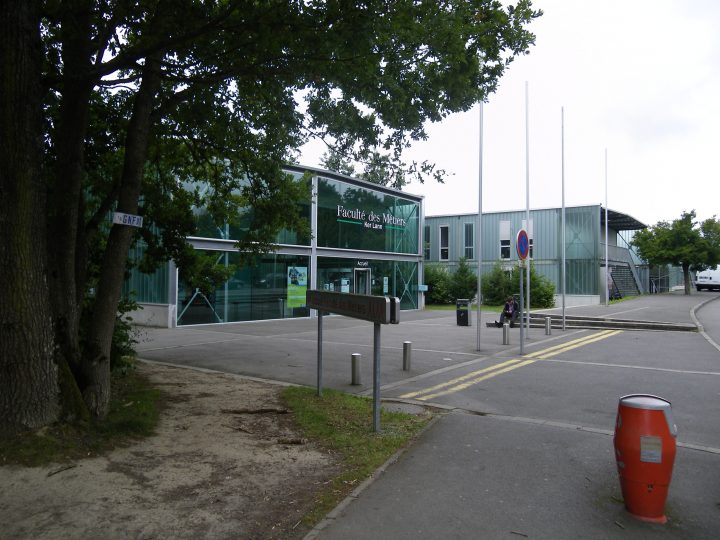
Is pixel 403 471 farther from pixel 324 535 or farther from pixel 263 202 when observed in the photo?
pixel 263 202

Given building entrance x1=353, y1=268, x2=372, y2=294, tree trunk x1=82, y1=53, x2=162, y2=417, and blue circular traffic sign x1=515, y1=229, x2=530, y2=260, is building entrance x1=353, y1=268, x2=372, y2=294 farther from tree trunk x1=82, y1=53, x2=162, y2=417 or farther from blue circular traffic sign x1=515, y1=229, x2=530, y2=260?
tree trunk x1=82, y1=53, x2=162, y2=417

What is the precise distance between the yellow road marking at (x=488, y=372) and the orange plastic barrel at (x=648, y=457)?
13.4 ft

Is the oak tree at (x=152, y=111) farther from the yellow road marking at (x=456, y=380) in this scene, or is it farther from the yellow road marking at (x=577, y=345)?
the yellow road marking at (x=577, y=345)

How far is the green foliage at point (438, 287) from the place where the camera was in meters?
37.4

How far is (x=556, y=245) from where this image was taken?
39.5 metres

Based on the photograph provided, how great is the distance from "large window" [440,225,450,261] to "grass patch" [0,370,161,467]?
40322 mm

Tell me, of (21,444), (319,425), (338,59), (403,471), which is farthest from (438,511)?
(338,59)

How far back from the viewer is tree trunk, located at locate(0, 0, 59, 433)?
4668 mm

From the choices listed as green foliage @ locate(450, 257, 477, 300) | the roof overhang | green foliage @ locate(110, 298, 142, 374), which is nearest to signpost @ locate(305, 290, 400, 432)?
green foliage @ locate(110, 298, 142, 374)

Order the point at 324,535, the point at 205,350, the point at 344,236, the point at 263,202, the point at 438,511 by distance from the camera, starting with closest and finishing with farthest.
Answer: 1. the point at 324,535
2. the point at 438,511
3. the point at 263,202
4. the point at 205,350
5. the point at 344,236

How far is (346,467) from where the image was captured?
4.80 metres

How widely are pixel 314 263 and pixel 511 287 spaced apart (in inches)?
660

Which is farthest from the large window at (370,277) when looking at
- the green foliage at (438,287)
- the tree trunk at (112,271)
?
the tree trunk at (112,271)

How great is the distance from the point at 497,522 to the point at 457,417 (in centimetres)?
286
